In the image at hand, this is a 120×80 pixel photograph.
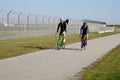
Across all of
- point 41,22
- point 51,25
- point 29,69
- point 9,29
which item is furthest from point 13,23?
point 29,69

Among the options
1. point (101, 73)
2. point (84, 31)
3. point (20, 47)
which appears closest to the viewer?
point (101, 73)

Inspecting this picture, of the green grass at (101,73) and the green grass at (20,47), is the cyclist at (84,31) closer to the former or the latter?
the green grass at (20,47)

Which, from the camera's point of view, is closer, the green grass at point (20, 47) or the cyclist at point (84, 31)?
the green grass at point (20, 47)

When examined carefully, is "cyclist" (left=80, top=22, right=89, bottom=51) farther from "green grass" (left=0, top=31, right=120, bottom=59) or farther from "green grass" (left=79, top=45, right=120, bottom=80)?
"green grass" (left=79, top=45, right=120, bottom=80)

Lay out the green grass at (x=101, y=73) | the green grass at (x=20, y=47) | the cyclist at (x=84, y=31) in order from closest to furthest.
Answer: the green grass at (x=101, y=73) → the green grass at (x=20, y=47) → the cyclist at (x=84, y=31)

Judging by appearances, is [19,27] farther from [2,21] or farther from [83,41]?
[83,41]

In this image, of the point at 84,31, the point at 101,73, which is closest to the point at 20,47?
the point at 84,31

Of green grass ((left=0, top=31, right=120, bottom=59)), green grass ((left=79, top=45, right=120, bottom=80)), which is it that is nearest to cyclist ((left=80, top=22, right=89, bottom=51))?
green grass ((left=0, top=31, right=120, bottom=59))

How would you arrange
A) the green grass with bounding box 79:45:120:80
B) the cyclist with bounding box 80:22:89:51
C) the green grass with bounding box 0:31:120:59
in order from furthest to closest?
1. the cyclist with bounding box 80:22:89:51
2. the green grass with bounding box 0:31:120:59
3. the green grass with bounding box 79:45:120:80

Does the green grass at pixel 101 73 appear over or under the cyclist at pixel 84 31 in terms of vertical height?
under

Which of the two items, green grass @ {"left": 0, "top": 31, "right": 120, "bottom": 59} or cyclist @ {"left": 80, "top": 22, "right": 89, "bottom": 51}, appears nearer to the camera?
green grass @ {"left": 0, "top": 31, "right": 120, "bottom": 59}

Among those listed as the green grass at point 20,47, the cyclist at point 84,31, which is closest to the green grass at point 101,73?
the green grass at point 20,47

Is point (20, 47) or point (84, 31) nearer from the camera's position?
point (84, 31)

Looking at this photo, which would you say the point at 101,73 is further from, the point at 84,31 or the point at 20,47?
the point at 20,47
